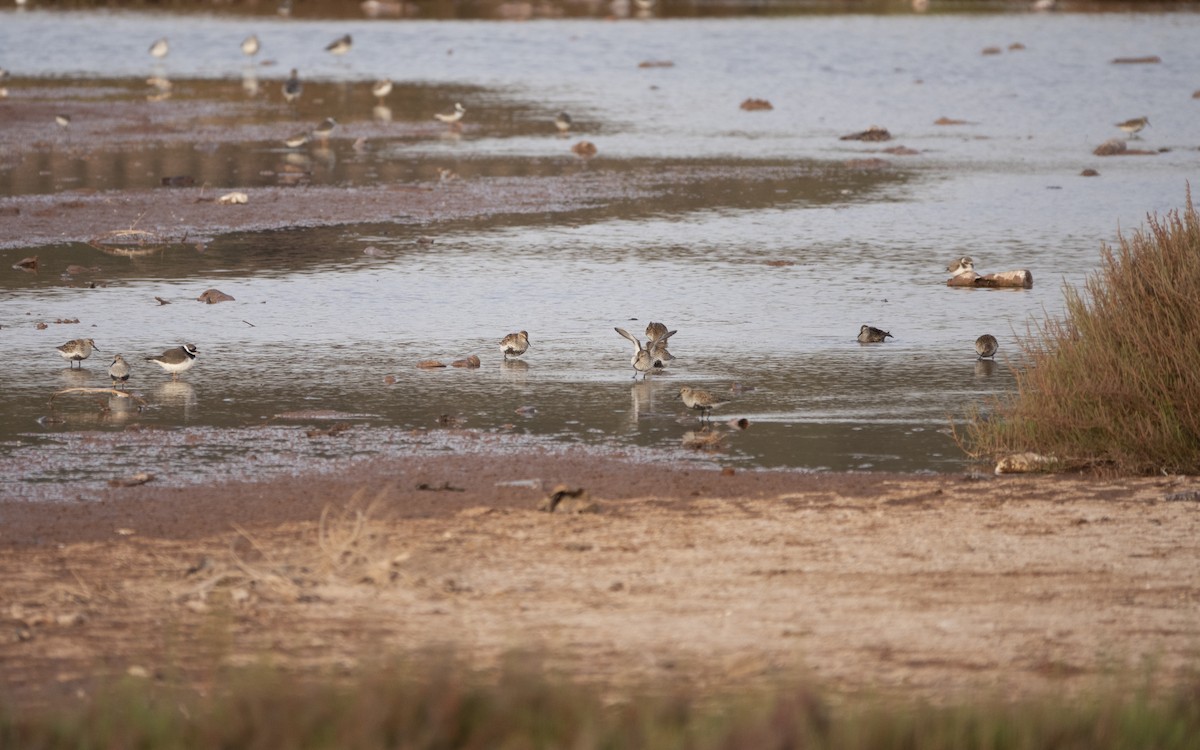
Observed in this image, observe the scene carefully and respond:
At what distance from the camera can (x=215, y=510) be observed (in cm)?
898

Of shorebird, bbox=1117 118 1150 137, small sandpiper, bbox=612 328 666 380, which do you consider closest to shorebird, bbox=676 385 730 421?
small sandpiper, bbox=612 328 666 380

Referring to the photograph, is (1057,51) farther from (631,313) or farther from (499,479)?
(499,479)

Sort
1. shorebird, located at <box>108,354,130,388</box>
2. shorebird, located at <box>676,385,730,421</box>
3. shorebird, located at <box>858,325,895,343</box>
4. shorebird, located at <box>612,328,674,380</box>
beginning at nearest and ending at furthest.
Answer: shorebird, located at <box>676,385,730,421</box> < shorebird, located at <box>108,354,130,388</box> < shorebird, located at <box>612,328,674,380</box> < shorebird, located at <box>858,325,895,343</box>

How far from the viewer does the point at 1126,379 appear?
9891mm

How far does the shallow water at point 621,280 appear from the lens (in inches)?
434

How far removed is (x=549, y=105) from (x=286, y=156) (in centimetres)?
896

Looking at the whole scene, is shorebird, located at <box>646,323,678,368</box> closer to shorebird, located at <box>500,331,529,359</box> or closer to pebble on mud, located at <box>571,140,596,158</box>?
shorebird, located at <box>500,331,529,359</box>

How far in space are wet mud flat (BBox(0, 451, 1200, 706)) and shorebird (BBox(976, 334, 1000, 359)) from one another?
316cm

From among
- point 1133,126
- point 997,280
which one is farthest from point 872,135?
point 997,280

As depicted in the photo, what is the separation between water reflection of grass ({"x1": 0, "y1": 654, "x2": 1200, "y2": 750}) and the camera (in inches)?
205

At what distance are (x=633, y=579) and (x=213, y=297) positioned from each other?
8365mm

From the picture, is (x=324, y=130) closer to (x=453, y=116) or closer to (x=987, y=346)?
(x=453, y=116)

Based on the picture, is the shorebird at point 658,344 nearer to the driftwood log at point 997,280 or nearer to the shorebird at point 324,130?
the driftwood log at point 997,280

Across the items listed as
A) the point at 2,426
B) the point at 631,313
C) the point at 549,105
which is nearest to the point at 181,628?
the point at 2,426
